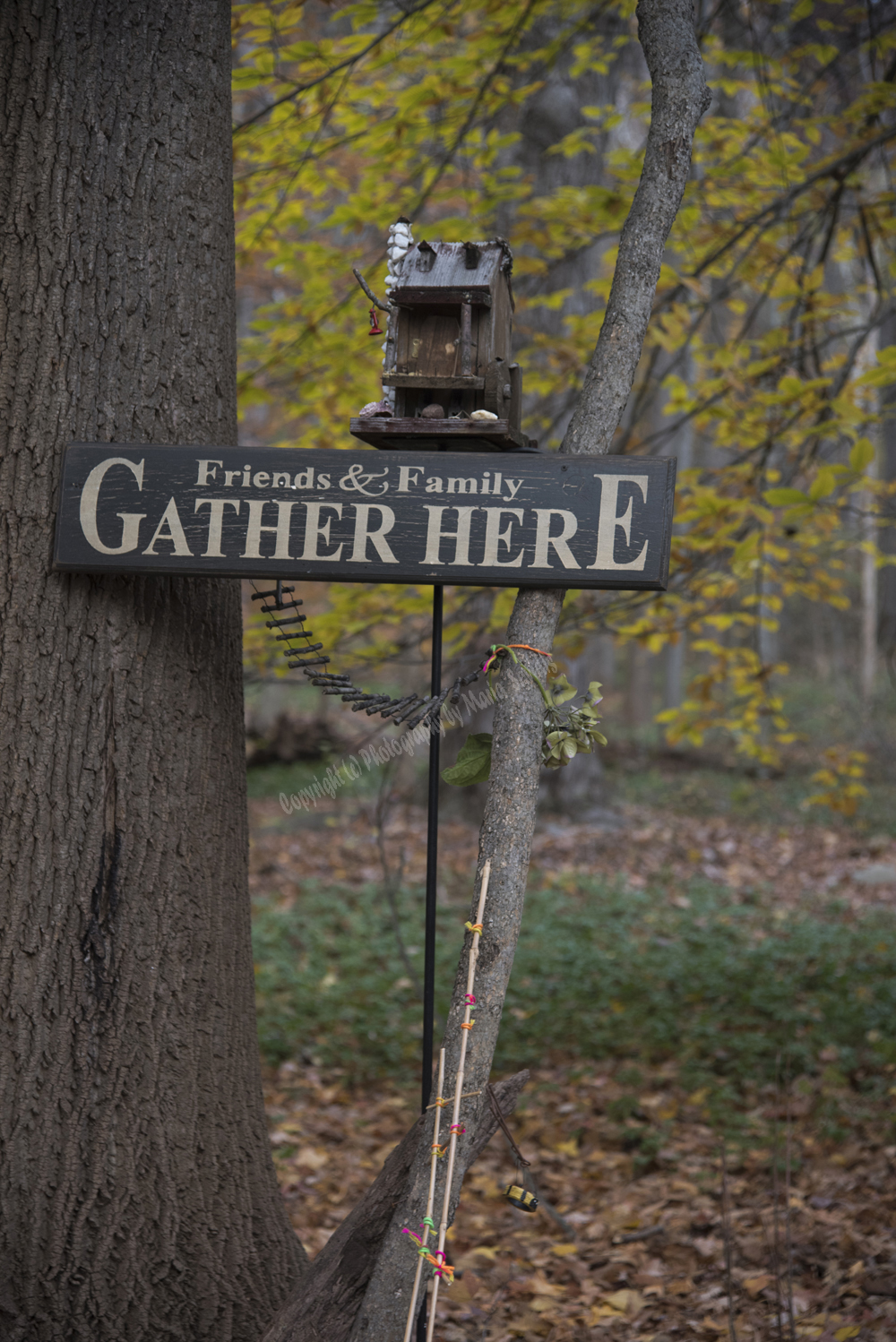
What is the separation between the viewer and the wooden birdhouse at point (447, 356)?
2178 mm

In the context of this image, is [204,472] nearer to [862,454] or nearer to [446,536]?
[446,536]

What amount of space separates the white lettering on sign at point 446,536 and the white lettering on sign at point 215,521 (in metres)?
0.43

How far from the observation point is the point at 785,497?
3283mm

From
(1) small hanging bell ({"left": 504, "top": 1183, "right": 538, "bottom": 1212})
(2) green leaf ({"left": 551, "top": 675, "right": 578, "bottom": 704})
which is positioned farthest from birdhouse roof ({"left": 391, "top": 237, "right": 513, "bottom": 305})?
(1) small hanging bell ({"left": 504, "top": 1183, "right": 538, "bottom": 1212})

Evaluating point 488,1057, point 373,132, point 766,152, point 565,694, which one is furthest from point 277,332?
point 488,1057

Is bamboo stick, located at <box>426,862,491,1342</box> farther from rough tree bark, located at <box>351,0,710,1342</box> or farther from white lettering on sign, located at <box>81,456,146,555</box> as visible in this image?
white lettering on sign, located at <box>81,456,146,555</box>

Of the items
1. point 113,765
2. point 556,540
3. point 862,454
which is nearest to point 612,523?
point 556,540

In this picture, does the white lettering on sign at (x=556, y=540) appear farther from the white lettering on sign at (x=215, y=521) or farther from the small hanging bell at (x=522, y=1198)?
the small hanging bell at (x=522, y=1198)

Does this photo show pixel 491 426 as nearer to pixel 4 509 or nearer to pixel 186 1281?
pixel 4 509

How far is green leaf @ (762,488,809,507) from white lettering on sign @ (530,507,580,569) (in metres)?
1.44

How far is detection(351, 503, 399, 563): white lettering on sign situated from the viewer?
216 cm

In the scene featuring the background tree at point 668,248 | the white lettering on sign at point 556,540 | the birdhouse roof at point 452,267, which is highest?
the background tree at point 668,248

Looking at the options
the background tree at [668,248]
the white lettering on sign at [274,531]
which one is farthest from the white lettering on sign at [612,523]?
the background tree at [668,248]

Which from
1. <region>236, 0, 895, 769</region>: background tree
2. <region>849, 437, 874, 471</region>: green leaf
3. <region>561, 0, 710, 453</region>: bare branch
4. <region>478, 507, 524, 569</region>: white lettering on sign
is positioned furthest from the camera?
<region>236, 0, 895, 769</region>: background tree
